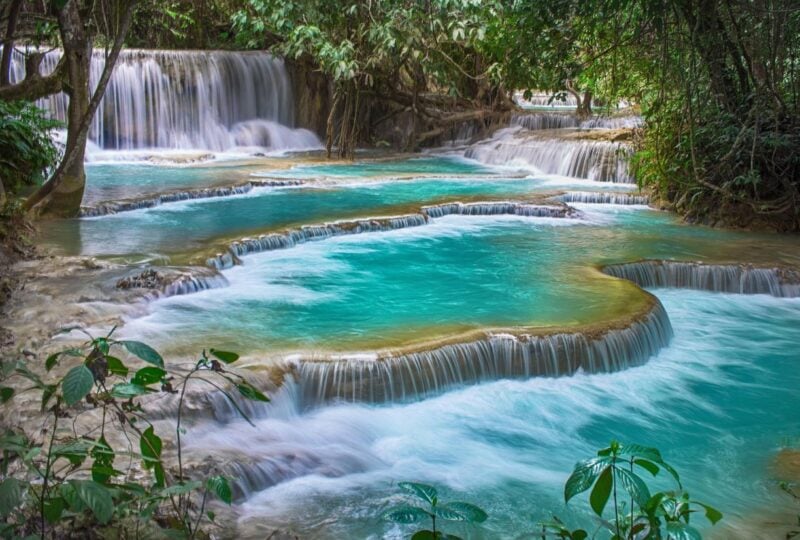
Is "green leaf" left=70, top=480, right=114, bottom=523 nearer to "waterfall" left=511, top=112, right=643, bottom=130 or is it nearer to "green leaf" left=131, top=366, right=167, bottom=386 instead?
"green leaf" left=131, top=366, right=167, bottom=386

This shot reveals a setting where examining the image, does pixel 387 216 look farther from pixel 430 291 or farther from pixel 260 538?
pixel 260 538

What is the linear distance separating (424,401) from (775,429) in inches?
90.9

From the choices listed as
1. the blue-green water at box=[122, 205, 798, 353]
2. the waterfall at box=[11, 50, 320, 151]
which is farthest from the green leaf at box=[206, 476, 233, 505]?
the waterfall at box=[11, 50, 320, 151]

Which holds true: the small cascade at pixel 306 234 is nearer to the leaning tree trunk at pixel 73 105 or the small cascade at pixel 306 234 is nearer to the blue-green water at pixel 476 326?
the blue-green water at pixel 476 326

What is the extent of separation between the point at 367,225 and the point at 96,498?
7.90m

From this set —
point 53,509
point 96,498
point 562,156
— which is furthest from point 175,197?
point 96,498

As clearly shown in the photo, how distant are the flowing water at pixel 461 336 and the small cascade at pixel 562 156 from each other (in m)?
1.96

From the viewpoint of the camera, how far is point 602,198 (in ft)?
40.3

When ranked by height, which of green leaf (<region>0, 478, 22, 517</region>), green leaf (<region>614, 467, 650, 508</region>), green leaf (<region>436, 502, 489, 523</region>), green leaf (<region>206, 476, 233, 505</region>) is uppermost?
green leaf (<region>0, 478, 22, 517</region>)

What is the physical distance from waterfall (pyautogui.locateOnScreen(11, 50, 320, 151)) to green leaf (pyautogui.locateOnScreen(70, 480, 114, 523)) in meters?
15.4

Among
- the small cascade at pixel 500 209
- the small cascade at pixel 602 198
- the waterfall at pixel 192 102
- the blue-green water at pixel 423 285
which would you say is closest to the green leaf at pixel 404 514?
the blue-green water at pixel 423 285

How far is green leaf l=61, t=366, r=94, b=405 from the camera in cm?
219

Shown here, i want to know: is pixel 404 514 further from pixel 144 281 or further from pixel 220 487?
pixel 144 281

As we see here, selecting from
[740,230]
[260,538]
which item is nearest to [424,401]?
[260,538]
